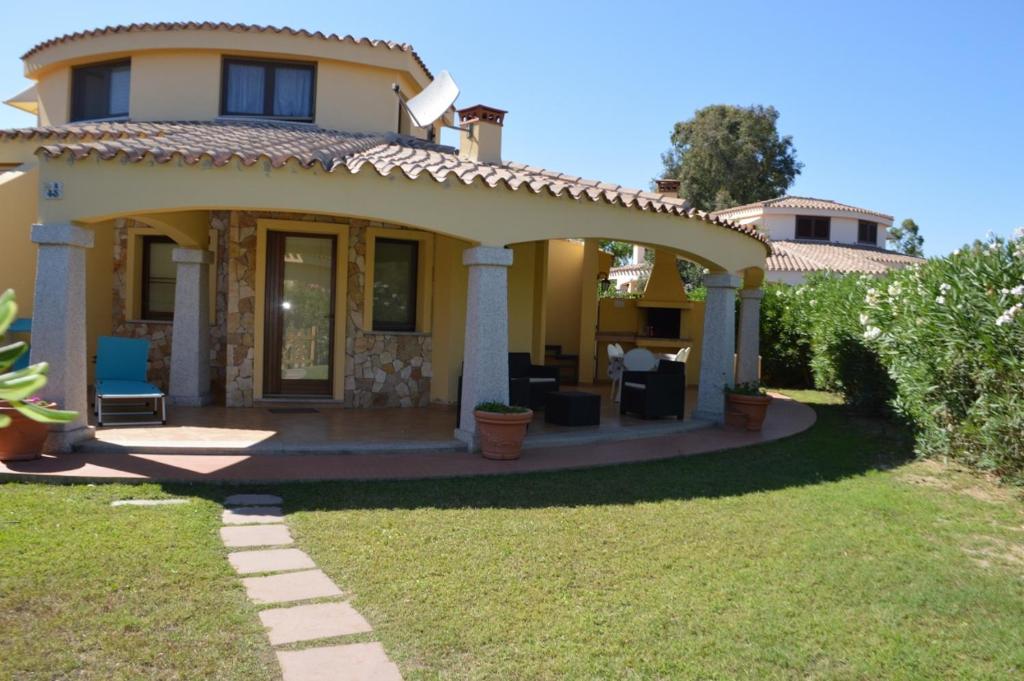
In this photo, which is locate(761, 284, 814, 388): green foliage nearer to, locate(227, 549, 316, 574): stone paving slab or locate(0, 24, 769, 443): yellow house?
locate(0, 24, 769, 443): yellow house

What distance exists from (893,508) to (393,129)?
10863 mm

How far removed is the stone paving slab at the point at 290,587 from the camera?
4793mm

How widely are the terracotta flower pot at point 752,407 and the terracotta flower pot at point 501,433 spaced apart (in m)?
4.30

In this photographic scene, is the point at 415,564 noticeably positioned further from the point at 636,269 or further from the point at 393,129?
the point at 636,269

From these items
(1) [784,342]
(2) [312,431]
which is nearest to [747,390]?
(2) [312,431]

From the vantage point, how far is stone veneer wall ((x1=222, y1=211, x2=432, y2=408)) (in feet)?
38.9

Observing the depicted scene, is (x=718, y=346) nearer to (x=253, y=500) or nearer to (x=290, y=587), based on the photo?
(x=253, y=500)

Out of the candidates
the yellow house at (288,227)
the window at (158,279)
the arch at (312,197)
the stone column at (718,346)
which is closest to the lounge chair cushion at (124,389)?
the yellow house at (288,227)

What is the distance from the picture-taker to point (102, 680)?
3.68 meters

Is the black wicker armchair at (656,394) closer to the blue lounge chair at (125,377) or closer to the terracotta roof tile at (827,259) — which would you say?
the blue lounge chair at (125,377)

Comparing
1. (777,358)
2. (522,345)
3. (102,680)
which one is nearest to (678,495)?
(102,680)

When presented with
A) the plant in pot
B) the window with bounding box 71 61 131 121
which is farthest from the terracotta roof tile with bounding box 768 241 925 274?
the plant in pot

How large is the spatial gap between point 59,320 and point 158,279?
495 centimetres

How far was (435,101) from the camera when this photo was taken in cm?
1262
